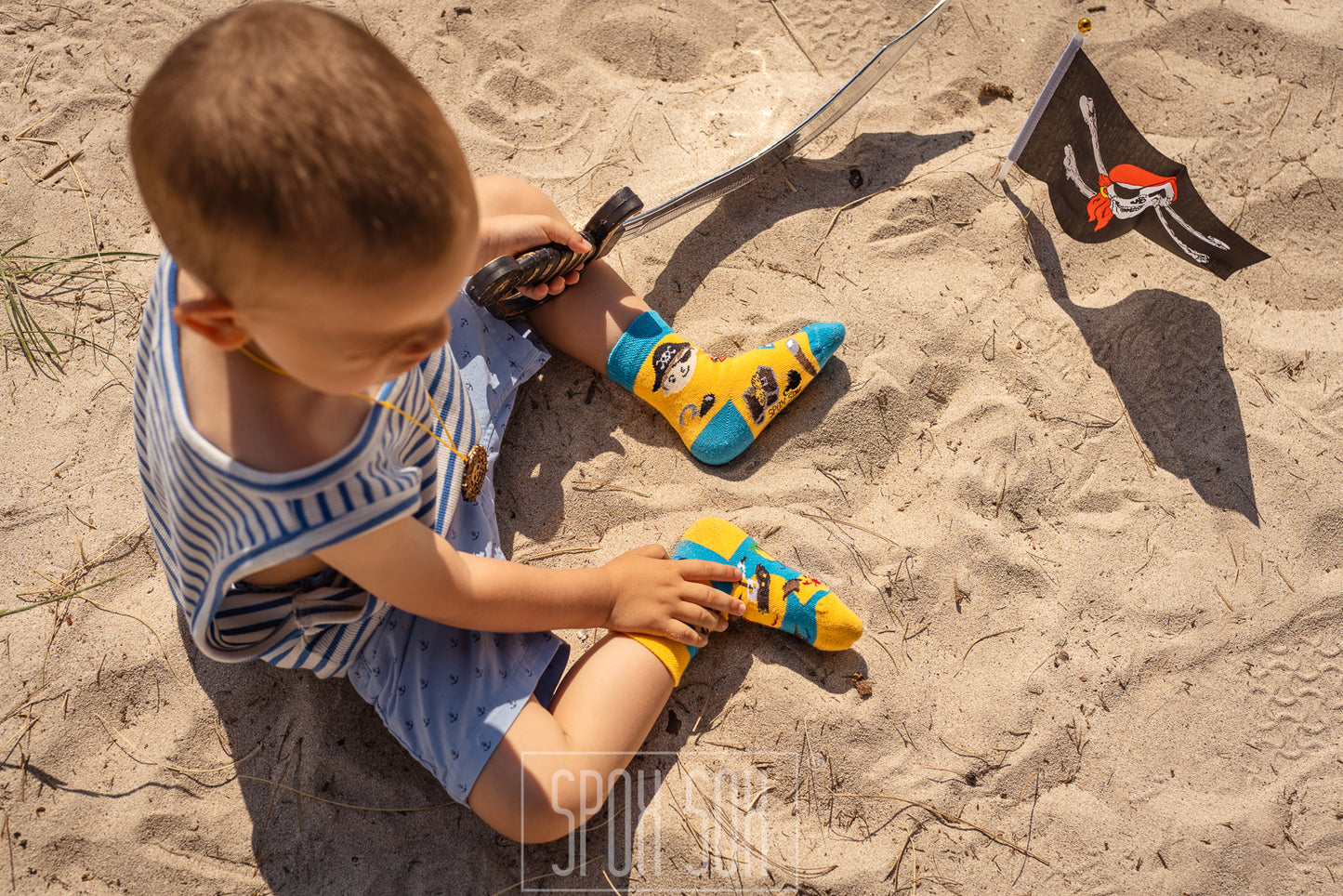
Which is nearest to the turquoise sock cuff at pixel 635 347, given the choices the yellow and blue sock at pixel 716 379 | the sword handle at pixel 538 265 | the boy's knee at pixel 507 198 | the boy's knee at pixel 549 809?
the yellow and blue sock at pixel 716 379

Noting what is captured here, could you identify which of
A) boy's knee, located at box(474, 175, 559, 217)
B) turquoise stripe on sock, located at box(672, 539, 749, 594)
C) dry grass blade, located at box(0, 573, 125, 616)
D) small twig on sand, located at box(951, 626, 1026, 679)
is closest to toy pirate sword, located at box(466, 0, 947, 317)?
boy's knee, located at box(474, 175, 559, 217)

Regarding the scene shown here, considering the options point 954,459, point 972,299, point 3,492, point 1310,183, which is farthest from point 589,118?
point 1310,183

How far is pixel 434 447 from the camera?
1382 mm

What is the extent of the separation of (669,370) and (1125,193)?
101 centimetres

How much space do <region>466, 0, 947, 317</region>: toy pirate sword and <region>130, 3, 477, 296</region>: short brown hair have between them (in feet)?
2.45

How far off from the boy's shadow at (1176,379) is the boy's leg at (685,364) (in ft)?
1.94

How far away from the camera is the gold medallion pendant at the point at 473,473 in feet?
4.80

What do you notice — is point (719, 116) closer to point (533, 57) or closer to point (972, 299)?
point (533, 57)

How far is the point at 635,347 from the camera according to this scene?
1.74 m

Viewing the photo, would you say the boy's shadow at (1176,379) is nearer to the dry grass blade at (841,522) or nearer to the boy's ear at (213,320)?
the dry grass blade at (841,522)

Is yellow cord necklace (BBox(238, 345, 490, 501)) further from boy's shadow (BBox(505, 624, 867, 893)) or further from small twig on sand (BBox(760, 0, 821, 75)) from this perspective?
small twig on sand (BBox(760, 0, 821, 75))

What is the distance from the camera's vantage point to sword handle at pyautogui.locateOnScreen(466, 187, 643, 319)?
155cm

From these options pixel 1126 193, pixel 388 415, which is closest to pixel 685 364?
pixel 388 415

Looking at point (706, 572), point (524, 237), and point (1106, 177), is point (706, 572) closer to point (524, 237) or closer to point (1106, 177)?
point (524, 237)
